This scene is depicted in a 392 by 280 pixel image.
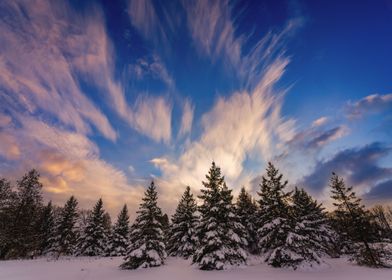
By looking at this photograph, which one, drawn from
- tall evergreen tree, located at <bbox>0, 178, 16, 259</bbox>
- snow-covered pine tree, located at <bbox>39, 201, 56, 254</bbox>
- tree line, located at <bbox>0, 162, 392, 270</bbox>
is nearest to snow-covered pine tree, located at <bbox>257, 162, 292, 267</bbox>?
tree line, located at <bbox>0, 162, 392, 270</bbox>

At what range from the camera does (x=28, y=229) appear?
107ft

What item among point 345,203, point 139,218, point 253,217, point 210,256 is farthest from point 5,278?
point 253,217

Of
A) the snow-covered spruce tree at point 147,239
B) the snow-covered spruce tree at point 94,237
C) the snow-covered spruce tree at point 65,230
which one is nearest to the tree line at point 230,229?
the snow-covered spruce tree at point 147,239

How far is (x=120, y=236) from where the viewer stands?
1674 inches

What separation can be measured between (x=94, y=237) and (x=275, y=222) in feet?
119

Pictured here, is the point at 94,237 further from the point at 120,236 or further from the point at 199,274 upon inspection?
the point at 199,274

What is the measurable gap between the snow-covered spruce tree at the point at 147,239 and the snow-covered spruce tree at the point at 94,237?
21485mm

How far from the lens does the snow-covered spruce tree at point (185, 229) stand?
31517 mm

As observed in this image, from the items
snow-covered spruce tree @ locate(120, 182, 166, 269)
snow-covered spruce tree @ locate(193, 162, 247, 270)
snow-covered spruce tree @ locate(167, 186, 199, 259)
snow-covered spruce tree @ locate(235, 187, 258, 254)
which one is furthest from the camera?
snow-covered spruce tree @ locate(235, 187, 258, 254)

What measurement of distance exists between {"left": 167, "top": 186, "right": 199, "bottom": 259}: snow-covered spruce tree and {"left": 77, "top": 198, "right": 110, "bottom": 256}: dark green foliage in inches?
595

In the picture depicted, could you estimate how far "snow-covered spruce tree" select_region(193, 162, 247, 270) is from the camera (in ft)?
63.2

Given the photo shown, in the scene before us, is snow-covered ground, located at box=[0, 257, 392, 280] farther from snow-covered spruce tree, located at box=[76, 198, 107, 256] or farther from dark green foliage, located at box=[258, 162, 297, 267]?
snow-covered spruce tree, located at box=[76, 198, 107, 256]

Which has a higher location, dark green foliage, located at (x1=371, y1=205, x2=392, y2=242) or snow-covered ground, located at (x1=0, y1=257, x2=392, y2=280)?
dark green foliage, located at (x1=371, y1=205, x2=392, y2=242)

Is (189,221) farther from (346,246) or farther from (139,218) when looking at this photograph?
(346,246)
